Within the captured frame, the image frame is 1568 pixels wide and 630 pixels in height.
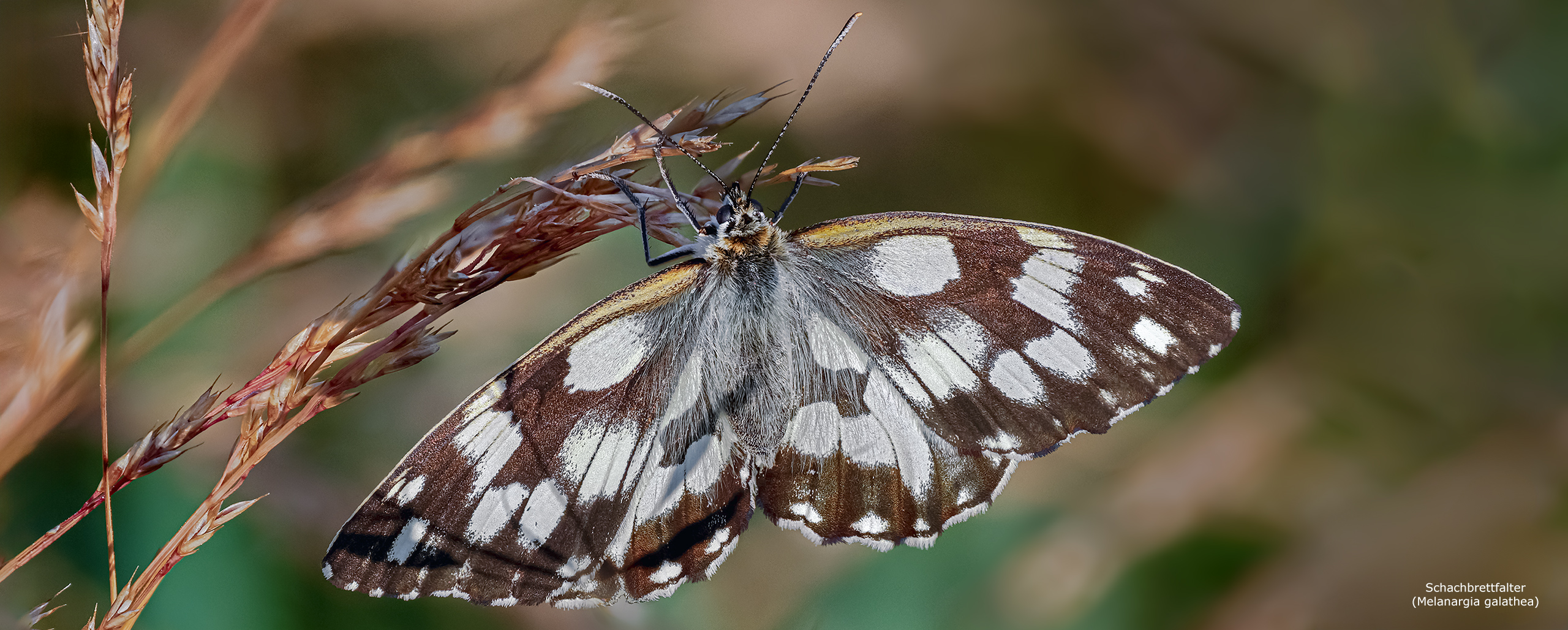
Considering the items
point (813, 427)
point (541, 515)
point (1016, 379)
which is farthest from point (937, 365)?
point (541, 515)

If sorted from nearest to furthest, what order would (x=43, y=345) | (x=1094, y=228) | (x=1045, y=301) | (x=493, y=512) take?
(x=43, y=345) → (x=493, y=512) → (x=1045, y=301) → (x=1094, y=228)

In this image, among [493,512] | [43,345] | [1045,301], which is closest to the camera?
[43,345]

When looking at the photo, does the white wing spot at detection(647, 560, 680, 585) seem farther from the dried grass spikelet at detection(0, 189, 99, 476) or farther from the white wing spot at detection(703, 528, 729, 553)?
the dried grass spikelet at detection(0, 189, 99, 476)

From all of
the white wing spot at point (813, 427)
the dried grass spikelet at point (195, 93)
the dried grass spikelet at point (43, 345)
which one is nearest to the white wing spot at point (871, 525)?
the white wing spot at point (813, 427)

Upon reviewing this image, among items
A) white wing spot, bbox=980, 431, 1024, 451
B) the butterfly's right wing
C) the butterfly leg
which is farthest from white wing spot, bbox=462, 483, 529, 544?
white wing spot, bbox=980, 431, 1024, 451

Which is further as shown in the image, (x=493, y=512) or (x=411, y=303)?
(x=493, y=512)

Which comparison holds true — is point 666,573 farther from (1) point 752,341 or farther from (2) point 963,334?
(2) point 963,334

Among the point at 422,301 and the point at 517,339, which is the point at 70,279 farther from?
the point at 517,339

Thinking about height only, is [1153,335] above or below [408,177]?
below
